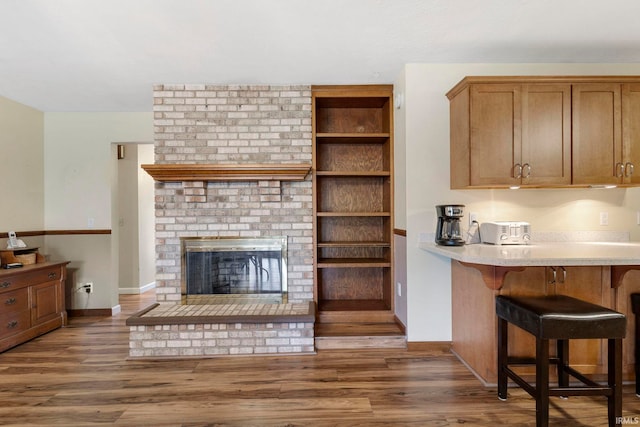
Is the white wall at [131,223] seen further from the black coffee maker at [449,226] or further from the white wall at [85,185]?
the black coffee maker at [449,226]

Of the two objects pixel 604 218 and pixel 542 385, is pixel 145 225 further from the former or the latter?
pixel 604 218

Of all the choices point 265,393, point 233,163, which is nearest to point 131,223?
point 233,163

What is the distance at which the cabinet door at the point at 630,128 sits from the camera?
103 inches

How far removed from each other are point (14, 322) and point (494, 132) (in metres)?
4.37

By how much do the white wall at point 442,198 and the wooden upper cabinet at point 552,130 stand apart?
353 mm

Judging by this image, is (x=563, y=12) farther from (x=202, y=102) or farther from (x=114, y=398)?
(x=114, y=398)

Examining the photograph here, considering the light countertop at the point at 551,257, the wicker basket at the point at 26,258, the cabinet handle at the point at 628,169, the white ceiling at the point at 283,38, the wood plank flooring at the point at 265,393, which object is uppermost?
the white ceiling at the point at 283,38

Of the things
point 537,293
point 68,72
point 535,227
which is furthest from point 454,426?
point 68,72

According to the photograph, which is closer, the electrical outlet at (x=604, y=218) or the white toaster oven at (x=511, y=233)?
the white toaster oven at (x=511, y=233)

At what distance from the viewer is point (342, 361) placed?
9.21 ft

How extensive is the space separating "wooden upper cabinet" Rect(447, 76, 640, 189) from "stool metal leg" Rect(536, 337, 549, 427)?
47.2 inches

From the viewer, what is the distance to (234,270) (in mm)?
3527

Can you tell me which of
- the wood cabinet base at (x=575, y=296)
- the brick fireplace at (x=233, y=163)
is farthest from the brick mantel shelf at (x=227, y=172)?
the wood cabinet base at (x=575, y=296)

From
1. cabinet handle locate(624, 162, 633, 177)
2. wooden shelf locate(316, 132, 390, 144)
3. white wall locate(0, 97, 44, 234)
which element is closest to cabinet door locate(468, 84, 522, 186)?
cabinet handle locate(624, 162, 633, 177)
